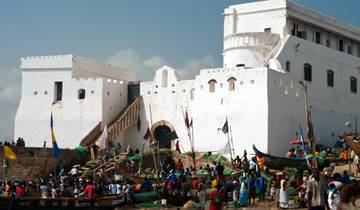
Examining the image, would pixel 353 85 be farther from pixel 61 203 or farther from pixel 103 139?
pixel 61 203

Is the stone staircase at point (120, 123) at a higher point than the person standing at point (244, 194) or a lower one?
higher

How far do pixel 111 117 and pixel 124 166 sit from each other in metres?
5.92

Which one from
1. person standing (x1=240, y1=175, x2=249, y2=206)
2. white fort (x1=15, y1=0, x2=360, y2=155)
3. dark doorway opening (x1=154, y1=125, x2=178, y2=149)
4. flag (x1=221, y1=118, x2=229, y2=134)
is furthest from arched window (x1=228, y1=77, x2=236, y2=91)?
person standing (x1=240, y1=175, x2=249, y2=206)

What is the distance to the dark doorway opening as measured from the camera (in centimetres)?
3738

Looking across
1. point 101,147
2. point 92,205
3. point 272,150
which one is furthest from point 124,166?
Result: point 92,205

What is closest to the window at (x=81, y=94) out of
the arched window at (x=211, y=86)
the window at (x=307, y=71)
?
the arched window at (x=211, y=86)

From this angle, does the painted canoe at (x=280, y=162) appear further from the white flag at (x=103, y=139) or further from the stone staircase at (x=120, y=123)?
the stone staircase at (x=120, y=123)

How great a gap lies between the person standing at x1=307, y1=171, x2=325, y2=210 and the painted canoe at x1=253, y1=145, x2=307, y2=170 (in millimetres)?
14986

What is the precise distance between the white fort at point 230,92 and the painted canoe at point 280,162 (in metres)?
3.01

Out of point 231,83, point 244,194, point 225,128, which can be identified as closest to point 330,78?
point 231,83

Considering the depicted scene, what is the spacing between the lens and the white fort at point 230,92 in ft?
110

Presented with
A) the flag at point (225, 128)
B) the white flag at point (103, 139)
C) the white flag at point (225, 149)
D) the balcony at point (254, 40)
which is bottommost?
the white flag at point (225, 149)

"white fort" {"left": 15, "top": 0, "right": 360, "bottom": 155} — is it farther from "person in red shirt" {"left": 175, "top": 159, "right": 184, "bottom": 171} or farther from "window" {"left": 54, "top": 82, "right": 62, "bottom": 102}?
"person in red shirt" {"left": 175, "top": 159, "right": 184, "bottom": 171}

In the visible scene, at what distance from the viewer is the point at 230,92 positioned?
33875 mm
